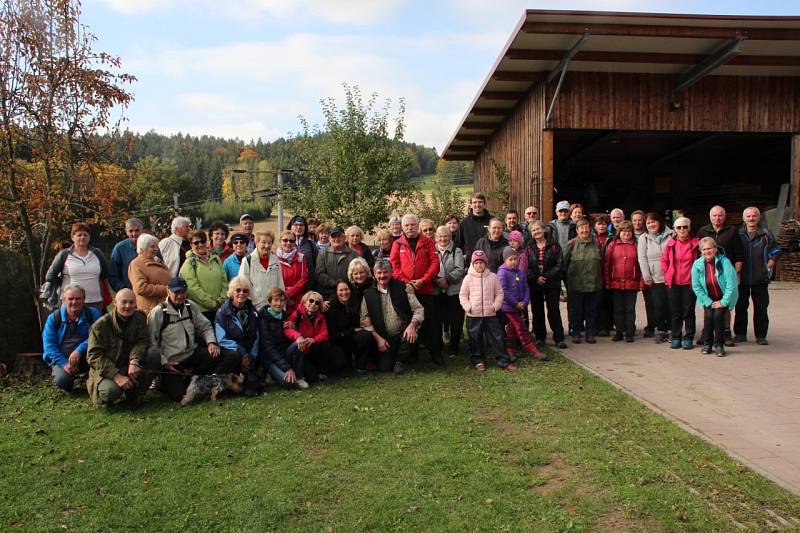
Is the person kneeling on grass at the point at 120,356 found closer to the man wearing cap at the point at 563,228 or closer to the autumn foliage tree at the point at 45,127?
the autumn foliage tree at the point at 45,127

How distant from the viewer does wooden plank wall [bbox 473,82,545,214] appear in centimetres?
1458

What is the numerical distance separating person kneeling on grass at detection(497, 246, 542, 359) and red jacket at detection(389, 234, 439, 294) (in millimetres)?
842

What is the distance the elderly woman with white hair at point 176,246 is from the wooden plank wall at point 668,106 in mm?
9200

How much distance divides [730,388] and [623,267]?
2.54 metres

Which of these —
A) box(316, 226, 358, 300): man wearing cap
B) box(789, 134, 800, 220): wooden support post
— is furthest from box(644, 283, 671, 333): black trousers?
box(789, 134, 800, 220): wooden support post

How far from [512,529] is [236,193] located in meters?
85.2

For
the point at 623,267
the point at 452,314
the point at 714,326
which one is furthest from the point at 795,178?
the point at 452,314

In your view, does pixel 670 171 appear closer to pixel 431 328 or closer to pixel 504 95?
pixel 504 95

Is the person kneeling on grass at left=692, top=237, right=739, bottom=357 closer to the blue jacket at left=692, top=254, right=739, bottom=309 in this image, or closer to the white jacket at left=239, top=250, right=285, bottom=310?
the blue jacket at left=692, top=254, right=739, bottom=309

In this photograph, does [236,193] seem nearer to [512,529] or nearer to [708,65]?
[708,65]

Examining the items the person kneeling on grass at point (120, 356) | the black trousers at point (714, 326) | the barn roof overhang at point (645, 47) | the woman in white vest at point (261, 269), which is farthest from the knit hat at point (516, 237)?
the barn roof overhang at point (645, 47)

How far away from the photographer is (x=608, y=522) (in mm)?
3438

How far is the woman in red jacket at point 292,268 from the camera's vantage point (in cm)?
708

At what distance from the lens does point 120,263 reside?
7270 millimetres
